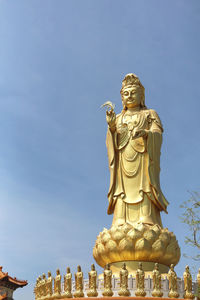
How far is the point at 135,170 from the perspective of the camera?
12000 millimetres

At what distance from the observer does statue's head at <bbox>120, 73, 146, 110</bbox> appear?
12711 mm

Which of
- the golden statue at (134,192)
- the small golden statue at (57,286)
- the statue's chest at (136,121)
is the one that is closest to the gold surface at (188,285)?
the golden statue at (134,192)

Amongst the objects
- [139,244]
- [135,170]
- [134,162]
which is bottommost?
[139,244]

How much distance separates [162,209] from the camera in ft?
39.1

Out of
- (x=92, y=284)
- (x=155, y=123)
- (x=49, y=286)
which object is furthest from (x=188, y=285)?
(x=155, y=123)

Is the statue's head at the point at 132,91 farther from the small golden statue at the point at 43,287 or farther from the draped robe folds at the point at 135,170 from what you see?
the small golden statue at the point at 43,287

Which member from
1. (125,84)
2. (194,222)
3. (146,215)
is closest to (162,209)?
(146,215)

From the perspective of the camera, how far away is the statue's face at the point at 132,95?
12703 millimetres

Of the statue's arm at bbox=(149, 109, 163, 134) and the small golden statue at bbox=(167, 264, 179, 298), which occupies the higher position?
the statue's arm at bbox=(149, 109, 163, 134)

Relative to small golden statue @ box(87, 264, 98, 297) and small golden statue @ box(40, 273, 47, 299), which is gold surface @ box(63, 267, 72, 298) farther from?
small golden statue @ box(40, 273, 47, 299)

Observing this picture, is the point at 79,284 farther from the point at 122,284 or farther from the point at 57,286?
the point at 122,284

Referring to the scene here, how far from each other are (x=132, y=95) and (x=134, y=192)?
9.34ft

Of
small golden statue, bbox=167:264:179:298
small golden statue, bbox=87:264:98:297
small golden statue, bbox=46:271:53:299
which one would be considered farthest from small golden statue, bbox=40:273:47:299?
small golden statue, bbox=167:264:179:298

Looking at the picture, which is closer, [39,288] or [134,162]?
[39,288]
